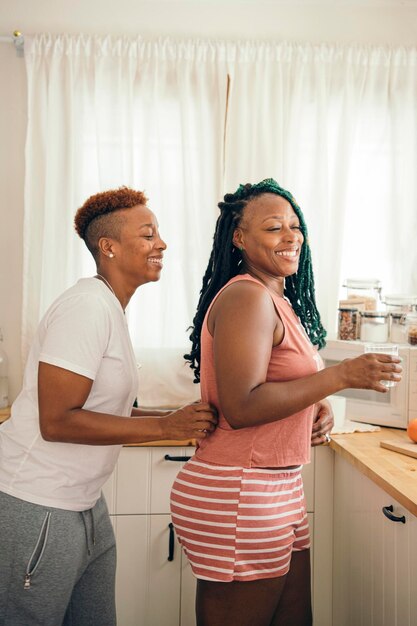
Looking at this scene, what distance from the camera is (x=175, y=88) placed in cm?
273

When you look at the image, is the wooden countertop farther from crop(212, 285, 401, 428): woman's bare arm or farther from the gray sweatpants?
the gray sweatpants

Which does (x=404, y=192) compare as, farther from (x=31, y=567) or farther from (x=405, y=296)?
(x=31, y=567)

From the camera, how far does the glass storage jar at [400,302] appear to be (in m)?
2.50

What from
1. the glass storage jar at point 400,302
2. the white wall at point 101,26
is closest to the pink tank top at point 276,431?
the glass storage jar at point 400,302

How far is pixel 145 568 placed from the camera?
2209 mm

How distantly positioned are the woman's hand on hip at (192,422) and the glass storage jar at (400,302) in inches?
55.4

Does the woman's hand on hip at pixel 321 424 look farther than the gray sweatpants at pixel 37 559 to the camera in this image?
Yes

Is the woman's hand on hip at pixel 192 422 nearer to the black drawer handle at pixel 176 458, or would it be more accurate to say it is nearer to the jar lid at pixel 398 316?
the black drawer handle at pixel 176 458

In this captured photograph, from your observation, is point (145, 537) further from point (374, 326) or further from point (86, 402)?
point (374, 326)

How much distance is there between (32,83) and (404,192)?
1669 millimetres

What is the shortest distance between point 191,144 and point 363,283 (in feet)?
→ 3.09

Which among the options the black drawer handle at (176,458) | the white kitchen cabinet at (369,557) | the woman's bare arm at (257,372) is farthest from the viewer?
the black drawer handle at (176,458)

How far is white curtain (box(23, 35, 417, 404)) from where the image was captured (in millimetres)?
2664

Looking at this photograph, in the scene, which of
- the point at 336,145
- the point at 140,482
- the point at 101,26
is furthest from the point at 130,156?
the point at 140,482
